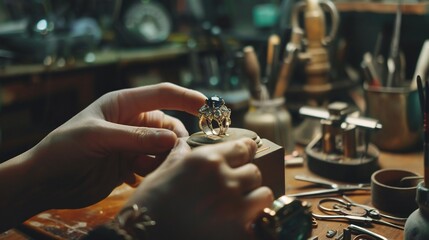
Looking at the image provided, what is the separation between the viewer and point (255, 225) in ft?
2.34

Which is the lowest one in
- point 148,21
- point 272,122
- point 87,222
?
point 87,222

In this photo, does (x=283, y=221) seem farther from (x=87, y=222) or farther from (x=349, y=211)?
(x=87, y=222)

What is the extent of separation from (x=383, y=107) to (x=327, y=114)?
19cm

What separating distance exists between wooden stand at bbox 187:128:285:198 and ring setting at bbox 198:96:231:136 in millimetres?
13

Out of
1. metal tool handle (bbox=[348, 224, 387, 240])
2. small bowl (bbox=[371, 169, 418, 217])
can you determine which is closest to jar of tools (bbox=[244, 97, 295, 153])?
small bowl (bbox=[371, 169, 418, 217])

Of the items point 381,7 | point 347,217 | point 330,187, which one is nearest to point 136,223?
point 347,217

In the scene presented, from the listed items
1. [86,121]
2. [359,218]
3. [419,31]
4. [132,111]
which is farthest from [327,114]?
[419,31]

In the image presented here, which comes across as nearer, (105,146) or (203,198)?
(203,198)

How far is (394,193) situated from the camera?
930 mm

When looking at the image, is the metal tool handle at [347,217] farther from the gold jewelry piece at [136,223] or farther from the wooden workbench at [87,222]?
A: the gold jewelry piece at [136,223]

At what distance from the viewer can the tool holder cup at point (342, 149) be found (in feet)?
3.68

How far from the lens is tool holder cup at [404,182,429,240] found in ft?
2.44

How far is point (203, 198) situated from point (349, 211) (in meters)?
0.41

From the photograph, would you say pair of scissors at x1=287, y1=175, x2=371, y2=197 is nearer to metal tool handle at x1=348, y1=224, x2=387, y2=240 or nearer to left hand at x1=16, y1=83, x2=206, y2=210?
metal tool handle at x1=348, y1=224, x2=387, y2=240
